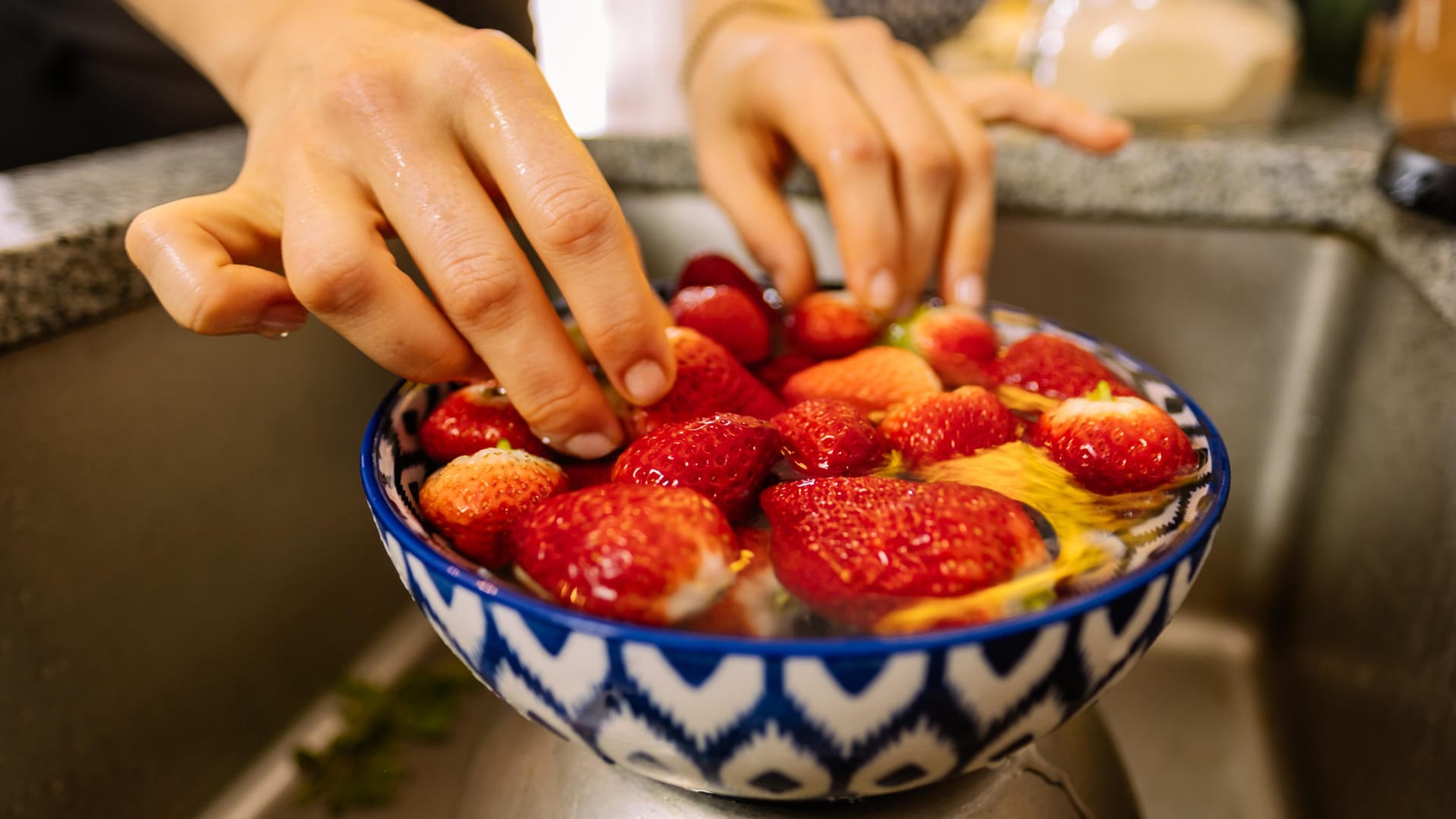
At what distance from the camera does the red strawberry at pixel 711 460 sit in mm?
348

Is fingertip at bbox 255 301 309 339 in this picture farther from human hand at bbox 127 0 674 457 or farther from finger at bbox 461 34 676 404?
finger at bbox 461 34 676 404

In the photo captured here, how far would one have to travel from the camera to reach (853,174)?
560 millimetres

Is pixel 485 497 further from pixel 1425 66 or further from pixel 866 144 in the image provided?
pixel 1425 66

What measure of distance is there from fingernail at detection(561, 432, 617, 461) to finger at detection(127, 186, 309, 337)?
0.13m

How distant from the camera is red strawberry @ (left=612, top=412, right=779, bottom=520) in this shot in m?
0.35

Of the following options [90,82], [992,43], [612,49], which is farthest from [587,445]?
[612,49]

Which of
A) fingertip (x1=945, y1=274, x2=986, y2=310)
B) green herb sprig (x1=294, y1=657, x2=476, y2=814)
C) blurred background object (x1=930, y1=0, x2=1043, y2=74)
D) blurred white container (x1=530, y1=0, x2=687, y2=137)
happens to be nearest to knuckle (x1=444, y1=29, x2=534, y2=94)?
fingertip (x1=945, y1=274, x2=986, y2=310)

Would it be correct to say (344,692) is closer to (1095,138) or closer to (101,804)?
(101,804)

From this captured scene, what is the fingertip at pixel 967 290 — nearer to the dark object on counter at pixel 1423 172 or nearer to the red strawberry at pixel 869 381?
the red strawberry at pixel 869 381

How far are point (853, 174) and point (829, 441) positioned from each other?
238 millimetres

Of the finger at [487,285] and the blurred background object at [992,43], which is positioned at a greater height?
the finger at [487,285]

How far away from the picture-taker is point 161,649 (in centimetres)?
57

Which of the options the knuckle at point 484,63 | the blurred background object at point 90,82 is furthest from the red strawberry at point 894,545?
the blurred background object at point 90,82

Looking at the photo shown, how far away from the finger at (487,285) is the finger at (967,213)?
299 millimetres
